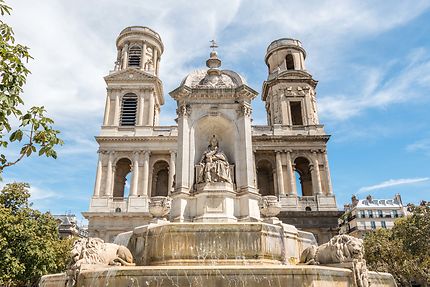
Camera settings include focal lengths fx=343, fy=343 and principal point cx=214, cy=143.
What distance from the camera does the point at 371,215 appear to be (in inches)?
2454

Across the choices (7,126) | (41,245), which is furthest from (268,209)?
(41,245)

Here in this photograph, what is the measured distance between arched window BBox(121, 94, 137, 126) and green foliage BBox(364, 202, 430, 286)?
28.3 meters

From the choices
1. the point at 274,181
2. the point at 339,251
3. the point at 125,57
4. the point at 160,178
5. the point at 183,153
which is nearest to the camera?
the point at 339,251

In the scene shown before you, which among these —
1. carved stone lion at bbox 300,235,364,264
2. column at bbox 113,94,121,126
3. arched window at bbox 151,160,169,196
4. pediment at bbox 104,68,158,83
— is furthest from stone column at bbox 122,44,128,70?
carved stone lion at bbox 300,235,364,264

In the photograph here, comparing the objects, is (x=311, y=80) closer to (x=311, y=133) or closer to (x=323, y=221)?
(x=311, y=133)

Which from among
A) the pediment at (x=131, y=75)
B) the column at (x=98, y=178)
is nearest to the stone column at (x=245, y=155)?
the column at (x=98, y=178)

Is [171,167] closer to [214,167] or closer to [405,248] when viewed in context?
[405,248]

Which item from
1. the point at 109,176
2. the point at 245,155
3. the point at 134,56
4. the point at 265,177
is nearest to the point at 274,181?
the point at 265,177

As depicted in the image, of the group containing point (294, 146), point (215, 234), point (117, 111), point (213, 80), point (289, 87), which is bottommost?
point (215, 234)

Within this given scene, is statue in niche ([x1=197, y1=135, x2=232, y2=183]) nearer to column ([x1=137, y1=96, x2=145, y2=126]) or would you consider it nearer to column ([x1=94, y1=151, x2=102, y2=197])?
column ([x1=94, y1=151, x2=102, y2=197])

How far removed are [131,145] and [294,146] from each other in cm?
1839

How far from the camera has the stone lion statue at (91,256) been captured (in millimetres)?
7324

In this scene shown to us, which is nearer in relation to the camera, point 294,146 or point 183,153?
point 183,153

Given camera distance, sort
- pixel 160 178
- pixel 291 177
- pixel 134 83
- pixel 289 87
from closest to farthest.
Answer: pixel 291 177
pixel 160 178
pixel 134 83
pixel 289 87
